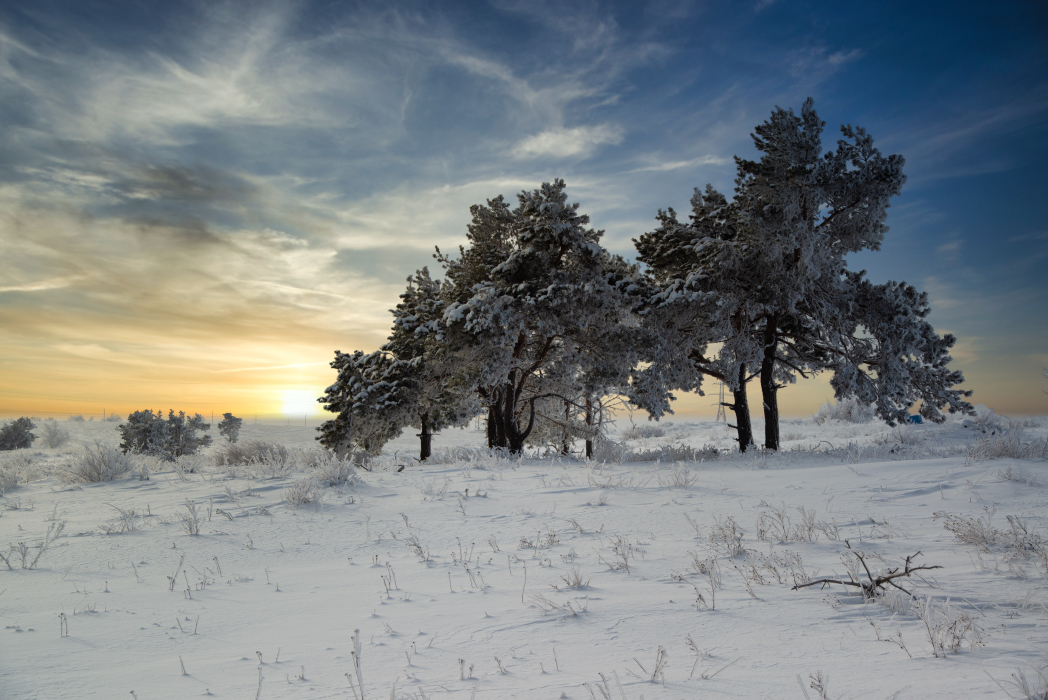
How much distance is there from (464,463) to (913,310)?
13941mm

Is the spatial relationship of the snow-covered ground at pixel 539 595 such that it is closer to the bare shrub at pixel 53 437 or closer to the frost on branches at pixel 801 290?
the frost on branches at pixel 801 290

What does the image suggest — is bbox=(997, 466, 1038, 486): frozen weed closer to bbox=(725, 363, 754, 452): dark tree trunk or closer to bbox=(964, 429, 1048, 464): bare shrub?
bbox=(964, 429, 1048, 464): bare shrub

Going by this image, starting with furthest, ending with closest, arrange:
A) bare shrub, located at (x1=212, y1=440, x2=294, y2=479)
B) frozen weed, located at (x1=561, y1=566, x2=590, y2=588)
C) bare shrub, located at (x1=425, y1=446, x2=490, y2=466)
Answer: bare shrub, located at (x1=425, y1=446, x2=490, y2=466)
bare shrub, located at (x1=212, y1=440, x2=294, y2=479)
frozen weed, located at (x1=561, y1=566, x2=590, y2=588)

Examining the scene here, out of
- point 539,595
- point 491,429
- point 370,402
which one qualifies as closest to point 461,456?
point 370,402

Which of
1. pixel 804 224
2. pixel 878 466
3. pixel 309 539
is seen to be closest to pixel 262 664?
pixel 309 539

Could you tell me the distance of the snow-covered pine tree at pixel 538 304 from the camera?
15.0 meters

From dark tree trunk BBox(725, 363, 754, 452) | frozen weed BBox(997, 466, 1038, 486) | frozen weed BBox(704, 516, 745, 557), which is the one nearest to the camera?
frozen weed BBox(704, 516, 745, 557)

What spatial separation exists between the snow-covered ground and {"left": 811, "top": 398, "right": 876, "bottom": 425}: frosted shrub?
27584mm

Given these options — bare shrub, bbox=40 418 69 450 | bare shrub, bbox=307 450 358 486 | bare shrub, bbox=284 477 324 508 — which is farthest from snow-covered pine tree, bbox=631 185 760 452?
bare shrub, bbox=40 418 69 450

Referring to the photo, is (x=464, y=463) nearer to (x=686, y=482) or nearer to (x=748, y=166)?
(x=686, y=482)

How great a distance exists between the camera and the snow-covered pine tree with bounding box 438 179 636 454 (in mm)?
15023

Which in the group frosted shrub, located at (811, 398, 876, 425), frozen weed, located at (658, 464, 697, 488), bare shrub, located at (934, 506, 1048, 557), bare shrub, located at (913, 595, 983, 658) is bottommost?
bare shrub, located at (913, 595, 983, 658)

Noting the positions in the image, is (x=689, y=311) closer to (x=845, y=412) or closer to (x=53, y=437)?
(x=845, y=412)

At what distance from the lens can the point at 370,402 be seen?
1838 cm
